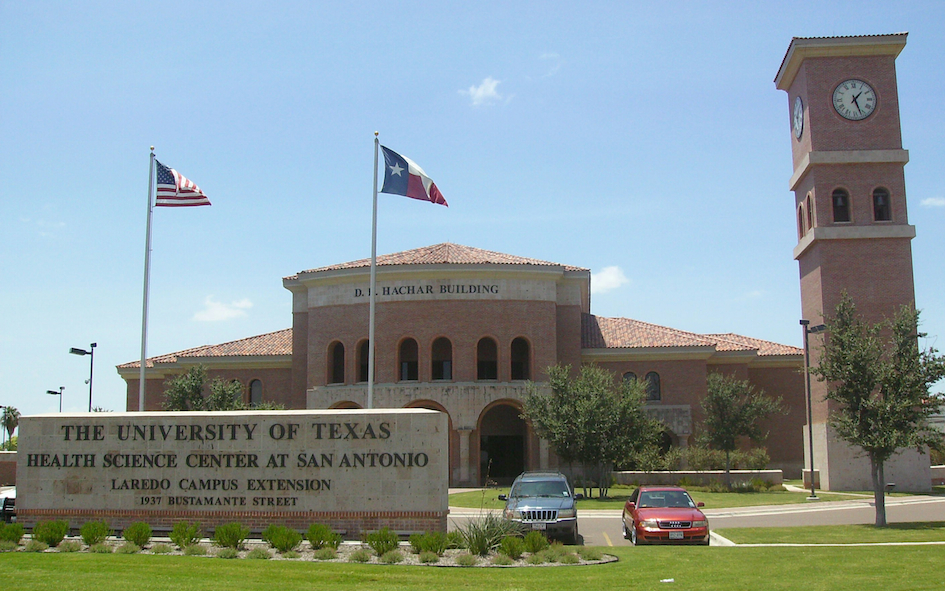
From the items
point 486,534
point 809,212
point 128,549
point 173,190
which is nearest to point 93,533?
point 128,549

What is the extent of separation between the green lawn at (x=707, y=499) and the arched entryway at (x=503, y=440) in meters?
7.62

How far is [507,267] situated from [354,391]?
32.6ft

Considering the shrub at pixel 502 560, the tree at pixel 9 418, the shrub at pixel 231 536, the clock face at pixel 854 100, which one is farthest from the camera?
the tree at pixel 9 418

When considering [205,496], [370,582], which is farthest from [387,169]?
[370,582]

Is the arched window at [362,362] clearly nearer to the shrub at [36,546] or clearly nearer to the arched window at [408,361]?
the arched window at [408,361]

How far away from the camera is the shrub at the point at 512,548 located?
15.7 meters

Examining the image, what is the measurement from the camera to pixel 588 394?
36438mm

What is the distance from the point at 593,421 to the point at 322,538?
20.7m

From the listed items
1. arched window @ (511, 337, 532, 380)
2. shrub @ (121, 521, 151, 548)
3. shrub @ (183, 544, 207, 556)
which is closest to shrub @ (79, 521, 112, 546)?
shrub @ (121, 521, 151, 548)

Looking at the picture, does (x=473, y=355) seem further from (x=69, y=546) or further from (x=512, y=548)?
(x=69, y=546)

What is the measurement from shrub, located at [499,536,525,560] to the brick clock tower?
Answer: 2768 centimetres

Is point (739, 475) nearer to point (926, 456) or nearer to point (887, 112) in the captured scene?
point (926, 456)

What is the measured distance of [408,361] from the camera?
1781 inches

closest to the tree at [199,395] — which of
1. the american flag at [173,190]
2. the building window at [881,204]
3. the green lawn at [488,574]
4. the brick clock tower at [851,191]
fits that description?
the american flag at [173,190]
